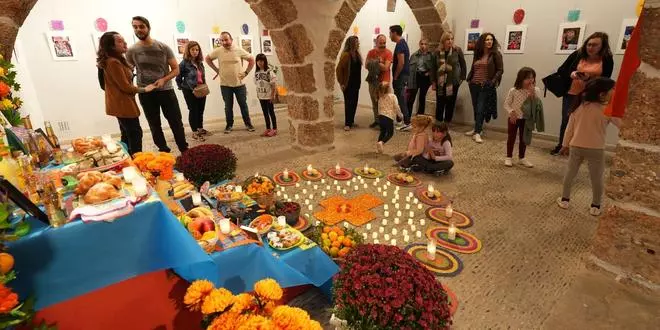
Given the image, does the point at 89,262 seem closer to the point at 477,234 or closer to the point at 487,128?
the point at 477,234

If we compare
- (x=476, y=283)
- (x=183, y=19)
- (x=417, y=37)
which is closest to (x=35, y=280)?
(x=476, y=283)

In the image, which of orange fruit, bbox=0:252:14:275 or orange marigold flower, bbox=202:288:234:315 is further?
orange marigold flower, bbox=202:288:234:315

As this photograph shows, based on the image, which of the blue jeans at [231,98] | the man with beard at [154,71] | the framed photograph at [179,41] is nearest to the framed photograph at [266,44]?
the framed photograph at [179,41]

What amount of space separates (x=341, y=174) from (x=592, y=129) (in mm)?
2711

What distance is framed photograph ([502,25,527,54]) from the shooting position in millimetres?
6000

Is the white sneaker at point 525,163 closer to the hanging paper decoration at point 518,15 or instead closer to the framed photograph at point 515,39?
the framed photograph at point 515,39

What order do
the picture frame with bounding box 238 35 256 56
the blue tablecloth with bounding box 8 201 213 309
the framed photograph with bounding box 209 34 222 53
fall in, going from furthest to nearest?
1. the picture frame with bounding box 238 35 256 56
2. the framed photograph with bounding box 209 34 222 53
3. the blue tablecloth with bounding box 8 201 213 309

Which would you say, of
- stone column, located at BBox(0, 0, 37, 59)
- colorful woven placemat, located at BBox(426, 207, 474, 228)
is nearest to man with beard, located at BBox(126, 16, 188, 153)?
stone column, located at BBox(0, 0, 37, 59)

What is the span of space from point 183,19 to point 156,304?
6.68m

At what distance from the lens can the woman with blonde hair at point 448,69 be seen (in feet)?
20.5

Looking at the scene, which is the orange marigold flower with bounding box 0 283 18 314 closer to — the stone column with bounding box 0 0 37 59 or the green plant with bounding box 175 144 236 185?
the green plant with bounding box 175 144 236 185

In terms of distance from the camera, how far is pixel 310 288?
2.44 meters

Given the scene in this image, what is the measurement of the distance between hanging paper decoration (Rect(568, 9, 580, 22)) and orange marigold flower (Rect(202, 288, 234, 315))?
653 cm

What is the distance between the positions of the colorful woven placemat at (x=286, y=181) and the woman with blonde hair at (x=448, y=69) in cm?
364
